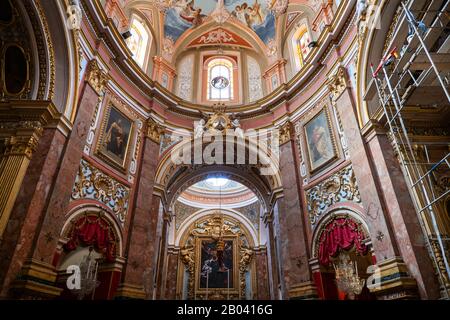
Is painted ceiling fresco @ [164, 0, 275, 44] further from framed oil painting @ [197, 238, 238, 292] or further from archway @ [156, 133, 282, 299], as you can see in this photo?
framed oil painting @ [197, 238, 238, 292]

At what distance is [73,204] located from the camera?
7.72 m

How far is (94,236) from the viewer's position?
26.7ft

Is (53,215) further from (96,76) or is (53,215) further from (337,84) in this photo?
(337,84)

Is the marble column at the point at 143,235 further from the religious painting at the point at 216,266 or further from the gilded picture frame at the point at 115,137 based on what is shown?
the religious painting at the point at 216,266

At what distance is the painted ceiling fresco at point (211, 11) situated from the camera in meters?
13.9

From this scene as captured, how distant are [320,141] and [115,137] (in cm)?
678

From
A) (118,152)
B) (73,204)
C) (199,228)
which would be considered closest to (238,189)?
(199,228)

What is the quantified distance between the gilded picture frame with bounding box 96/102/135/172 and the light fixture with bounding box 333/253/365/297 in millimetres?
7163

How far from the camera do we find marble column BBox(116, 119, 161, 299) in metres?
8.45

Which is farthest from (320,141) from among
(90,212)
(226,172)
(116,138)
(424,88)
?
(90,212)

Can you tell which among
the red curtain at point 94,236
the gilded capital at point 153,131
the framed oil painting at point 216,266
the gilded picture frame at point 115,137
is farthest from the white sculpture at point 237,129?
the framed oil painting at point 216,266
